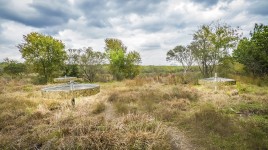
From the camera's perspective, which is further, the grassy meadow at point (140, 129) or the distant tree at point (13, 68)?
the distant tree at point (13, 68)

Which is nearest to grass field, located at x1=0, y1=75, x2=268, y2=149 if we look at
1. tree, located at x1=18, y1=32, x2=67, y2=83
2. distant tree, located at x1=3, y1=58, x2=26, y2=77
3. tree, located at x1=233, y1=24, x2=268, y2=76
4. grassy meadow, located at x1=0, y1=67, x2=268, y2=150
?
grassy meadow, located at x1=0, y1=67, x2=268, y2=150

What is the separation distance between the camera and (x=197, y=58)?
20.1 meters

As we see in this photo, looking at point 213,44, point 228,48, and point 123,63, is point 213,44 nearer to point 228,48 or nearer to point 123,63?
point 228,48

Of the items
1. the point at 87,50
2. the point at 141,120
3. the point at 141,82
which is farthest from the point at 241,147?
the point at 87,50

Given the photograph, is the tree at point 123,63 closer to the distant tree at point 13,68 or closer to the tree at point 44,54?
the tree at point 44,54

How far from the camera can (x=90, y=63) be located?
85.6 feet

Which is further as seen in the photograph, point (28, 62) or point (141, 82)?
point (28, 62)

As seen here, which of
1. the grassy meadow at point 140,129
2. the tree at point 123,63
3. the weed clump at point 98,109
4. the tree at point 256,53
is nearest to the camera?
the grassy meadow at point 140,129

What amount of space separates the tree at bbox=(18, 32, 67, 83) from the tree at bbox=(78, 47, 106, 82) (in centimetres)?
284

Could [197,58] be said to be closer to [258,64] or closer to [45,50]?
[258,64]

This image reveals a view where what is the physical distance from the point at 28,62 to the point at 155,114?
19.6m

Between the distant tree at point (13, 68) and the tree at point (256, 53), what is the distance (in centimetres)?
2589

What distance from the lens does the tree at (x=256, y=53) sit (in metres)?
16.9

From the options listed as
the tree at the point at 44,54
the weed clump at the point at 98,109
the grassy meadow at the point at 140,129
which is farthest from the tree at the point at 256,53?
the tree at the point at 44,54
